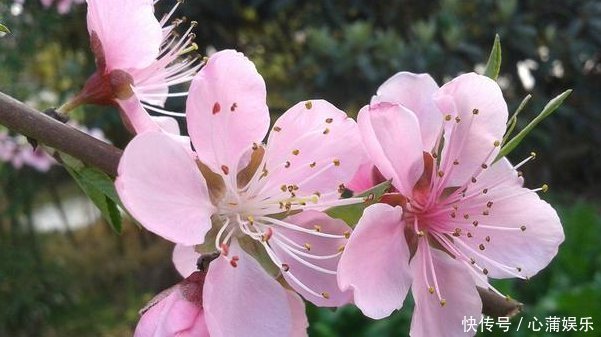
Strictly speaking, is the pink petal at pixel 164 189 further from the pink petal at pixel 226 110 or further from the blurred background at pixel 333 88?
the blurred background at pixel 333 88

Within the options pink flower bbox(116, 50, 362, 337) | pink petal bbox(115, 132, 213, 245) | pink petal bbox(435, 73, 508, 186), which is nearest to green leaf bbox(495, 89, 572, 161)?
pink petal bbox(435, 73, 508, 186)

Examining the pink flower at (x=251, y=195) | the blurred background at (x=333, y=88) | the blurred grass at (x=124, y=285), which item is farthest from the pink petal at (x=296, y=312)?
the blurred grass at (x=124, y=285)

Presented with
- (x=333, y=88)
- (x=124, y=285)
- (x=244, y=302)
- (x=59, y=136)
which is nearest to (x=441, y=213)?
(x=244, y=302)

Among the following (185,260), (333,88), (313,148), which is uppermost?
(313,148)

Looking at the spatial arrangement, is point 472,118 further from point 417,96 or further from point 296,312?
point 296,312

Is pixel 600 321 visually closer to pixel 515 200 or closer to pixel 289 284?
pixel 515 200

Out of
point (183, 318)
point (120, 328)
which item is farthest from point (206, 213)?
point (120, 328)
